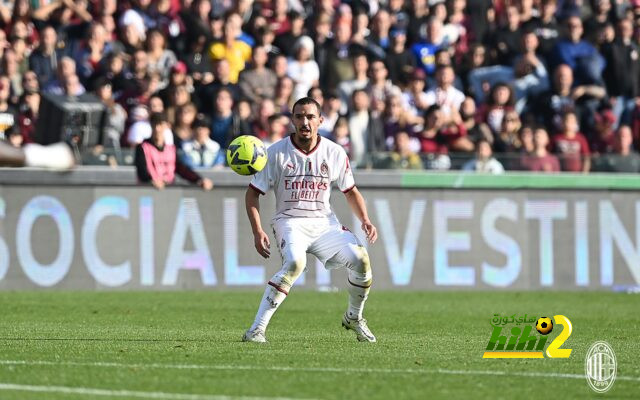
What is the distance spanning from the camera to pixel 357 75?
74.3ft

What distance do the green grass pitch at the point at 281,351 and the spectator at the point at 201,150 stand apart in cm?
246

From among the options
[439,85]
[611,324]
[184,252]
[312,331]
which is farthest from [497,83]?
[312,331]

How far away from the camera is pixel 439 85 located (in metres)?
23.1

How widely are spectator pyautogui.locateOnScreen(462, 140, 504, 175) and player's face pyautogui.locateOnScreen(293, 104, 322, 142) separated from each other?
957 centimetres

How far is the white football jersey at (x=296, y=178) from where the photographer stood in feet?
40.8

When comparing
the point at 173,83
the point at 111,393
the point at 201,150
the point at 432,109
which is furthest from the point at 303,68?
the point at 111,393

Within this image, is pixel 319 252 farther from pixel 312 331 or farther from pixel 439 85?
pixel 439 85

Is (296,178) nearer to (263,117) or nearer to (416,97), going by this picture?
(263,117)

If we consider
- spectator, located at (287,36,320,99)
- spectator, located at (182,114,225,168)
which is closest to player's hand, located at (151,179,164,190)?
spectator, located at (182,114,225,168)

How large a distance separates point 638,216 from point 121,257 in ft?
27.4

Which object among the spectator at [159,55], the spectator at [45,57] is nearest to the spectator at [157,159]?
the spectator at [159,55]

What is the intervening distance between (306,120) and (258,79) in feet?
33.4

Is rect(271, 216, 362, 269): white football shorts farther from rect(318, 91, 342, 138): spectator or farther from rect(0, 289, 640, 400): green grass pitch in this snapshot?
rect(318, 91, 342, 138): spectator

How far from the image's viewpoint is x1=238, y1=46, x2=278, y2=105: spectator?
22.1 metres
